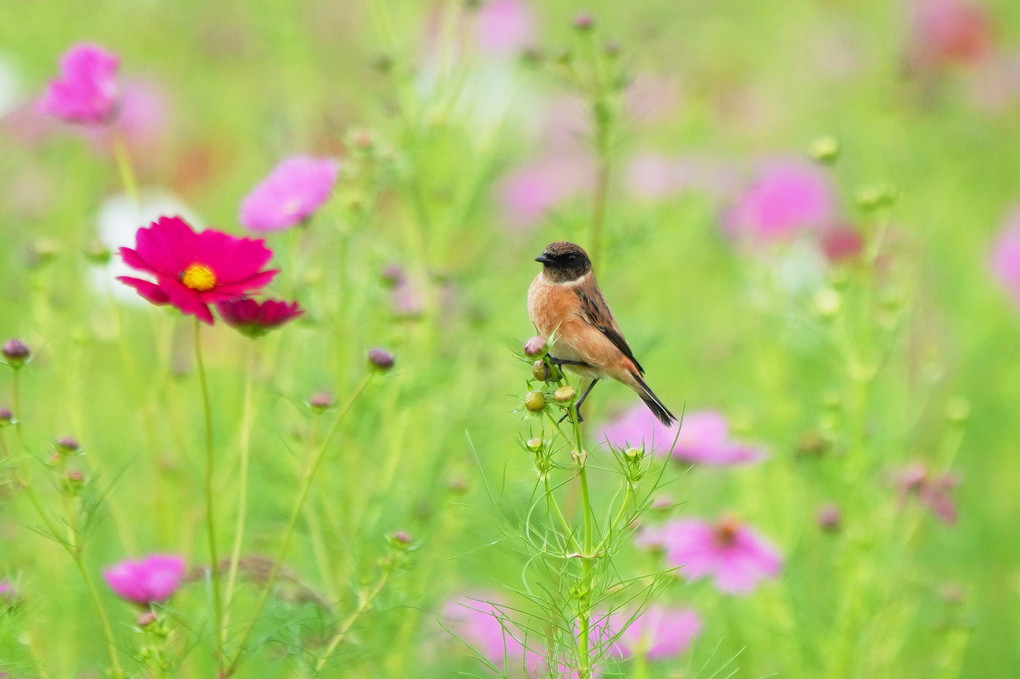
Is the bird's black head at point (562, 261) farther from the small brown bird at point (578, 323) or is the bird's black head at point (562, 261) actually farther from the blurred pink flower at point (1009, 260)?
the blurred pink flower at point (1009, 260)

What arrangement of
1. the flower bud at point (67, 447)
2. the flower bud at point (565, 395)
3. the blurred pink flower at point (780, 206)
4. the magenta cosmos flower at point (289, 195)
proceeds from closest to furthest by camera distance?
the flower bud at point (565, 395), the flower bud at point (67, 447), the magenta cosmos flower at point (289, 195), the blurred pink flower at point (780, 206)

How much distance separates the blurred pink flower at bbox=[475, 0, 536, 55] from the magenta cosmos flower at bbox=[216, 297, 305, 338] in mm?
2284

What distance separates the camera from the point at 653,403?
1.47 meters

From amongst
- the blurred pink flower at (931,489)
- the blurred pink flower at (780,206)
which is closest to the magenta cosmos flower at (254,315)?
the blurred pink flower at (931,489)

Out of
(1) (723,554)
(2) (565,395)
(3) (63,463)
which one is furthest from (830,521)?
(3) (63,463)

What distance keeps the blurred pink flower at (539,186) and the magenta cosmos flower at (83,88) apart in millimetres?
2135

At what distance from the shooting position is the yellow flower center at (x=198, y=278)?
4.17 ft

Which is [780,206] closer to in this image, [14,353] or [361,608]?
[361,608]

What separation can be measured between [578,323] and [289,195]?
56 cm

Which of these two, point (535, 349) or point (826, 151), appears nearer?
point (535, 349)

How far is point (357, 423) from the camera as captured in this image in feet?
6.73

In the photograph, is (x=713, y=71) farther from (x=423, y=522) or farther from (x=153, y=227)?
(x=153, y=227)

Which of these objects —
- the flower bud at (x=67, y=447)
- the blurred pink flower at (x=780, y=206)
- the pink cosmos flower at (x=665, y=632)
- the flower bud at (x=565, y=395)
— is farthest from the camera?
the blurred pink flower at (x=780, y=206)

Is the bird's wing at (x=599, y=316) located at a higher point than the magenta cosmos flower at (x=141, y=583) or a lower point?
higher
